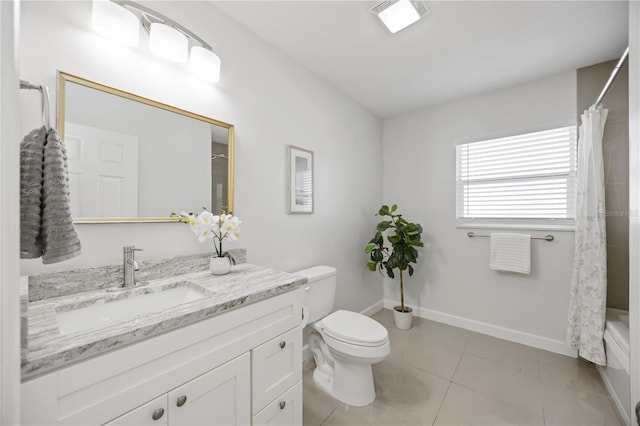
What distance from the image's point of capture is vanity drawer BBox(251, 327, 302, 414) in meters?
1.08

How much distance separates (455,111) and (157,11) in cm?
269

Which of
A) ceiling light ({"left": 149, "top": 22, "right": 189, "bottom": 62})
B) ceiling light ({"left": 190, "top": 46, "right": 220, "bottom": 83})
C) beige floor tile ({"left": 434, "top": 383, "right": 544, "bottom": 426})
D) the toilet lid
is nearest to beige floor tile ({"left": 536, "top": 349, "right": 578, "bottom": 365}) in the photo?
beige floor tile ({"left": 434, "top": 383, "right": 544, "bottom": 426})

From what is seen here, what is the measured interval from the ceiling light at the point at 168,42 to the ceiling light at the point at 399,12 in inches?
43.2

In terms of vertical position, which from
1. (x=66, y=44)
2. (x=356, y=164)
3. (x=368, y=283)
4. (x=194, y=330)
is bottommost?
(x=368, y=283)

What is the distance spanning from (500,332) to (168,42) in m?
3.42

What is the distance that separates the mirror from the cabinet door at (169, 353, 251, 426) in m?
0.80

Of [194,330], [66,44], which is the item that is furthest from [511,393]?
[66,44]

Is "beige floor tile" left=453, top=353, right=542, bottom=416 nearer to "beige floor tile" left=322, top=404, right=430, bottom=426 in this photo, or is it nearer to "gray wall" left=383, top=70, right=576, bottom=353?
"gray wall" left=383, top=70, right=576, bottom=353

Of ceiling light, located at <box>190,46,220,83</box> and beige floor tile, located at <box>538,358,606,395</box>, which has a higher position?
ceiling light, located at <box>190,46,220,83</box>

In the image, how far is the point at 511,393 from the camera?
1.75m

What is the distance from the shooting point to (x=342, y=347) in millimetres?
1627

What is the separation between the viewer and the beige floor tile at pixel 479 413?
1.51 m

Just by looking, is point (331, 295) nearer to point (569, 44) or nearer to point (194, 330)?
point (194, 330)

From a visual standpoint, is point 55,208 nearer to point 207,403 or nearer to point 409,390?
point 207,403
